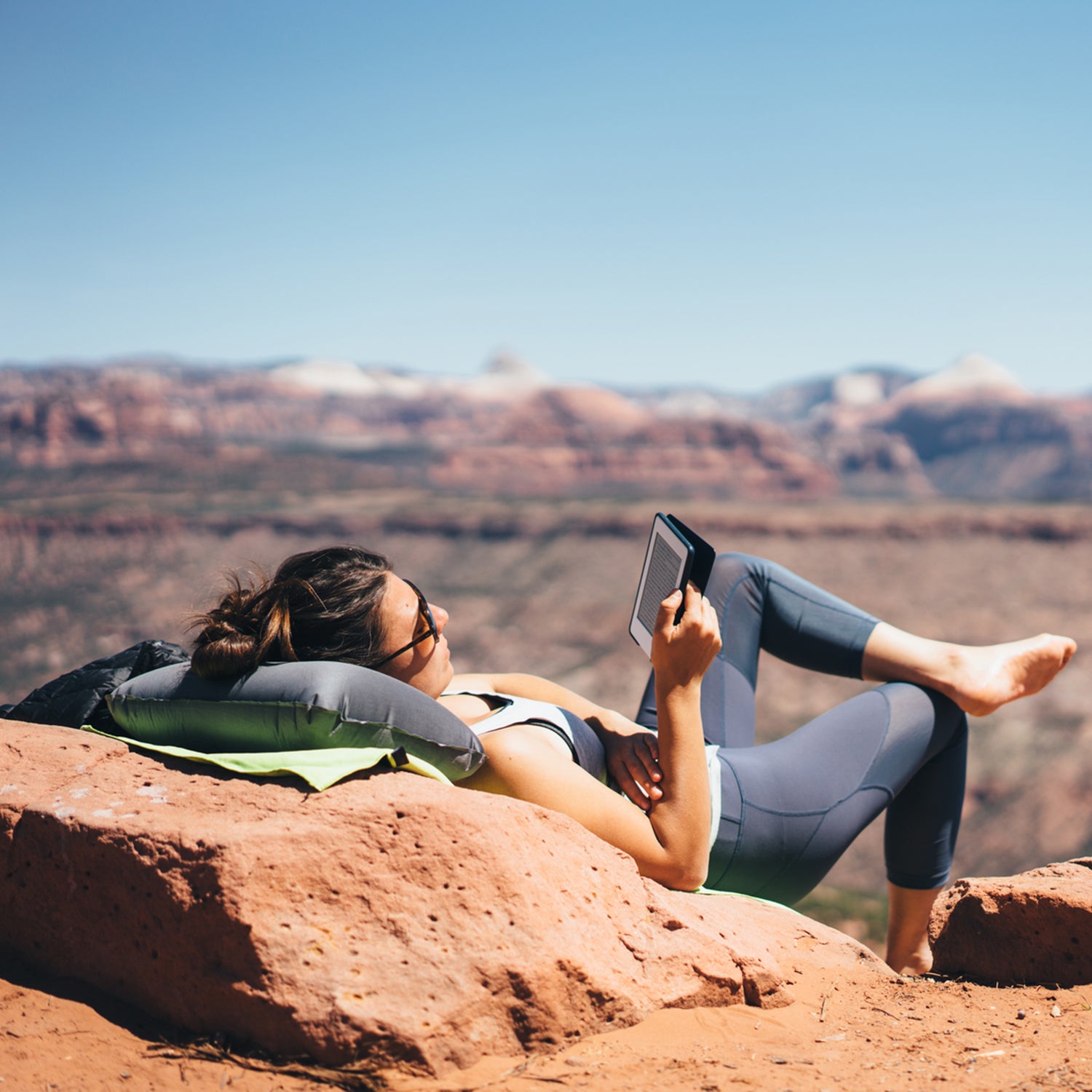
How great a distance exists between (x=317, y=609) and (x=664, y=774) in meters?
0.90

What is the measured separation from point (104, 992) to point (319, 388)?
148924mm

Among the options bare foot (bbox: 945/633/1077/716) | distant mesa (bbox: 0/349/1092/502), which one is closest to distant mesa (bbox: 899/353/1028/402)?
distant mesa (bbox: 0/349/1092/502)

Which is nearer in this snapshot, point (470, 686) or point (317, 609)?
point (317, 609)

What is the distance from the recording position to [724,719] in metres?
2.96

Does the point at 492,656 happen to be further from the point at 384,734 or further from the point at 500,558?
the point at 384,734

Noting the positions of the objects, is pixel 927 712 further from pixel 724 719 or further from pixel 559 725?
pixel 559 725

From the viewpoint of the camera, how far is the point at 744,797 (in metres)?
2.62

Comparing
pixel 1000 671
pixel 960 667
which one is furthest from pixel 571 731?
pixel 1000 671

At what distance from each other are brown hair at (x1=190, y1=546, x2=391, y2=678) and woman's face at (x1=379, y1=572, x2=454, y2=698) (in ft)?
0.09

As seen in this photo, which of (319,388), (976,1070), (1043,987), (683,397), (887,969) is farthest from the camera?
(683,397)

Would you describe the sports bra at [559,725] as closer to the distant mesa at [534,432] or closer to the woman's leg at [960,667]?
the woman's leg at [960,667]

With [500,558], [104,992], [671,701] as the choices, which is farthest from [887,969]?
[500,558]

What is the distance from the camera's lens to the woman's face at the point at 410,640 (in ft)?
7.93

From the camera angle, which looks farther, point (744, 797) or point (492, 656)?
point (492, 656)
